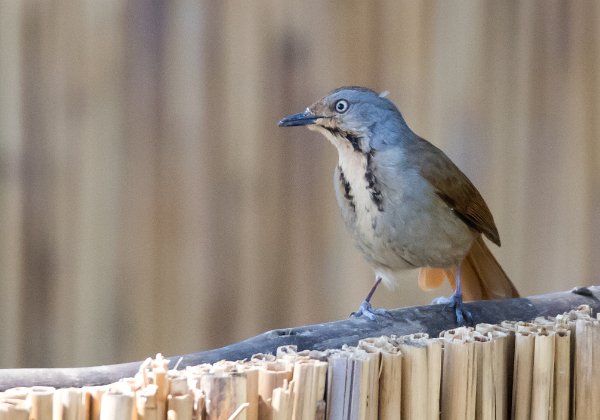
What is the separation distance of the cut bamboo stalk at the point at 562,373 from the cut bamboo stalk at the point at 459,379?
7.6 inches

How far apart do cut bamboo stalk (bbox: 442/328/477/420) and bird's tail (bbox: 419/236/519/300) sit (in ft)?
5.45

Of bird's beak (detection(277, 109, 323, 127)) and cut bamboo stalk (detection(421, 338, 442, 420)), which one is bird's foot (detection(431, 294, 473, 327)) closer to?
bird's beak (detection(277, 109, 323, 127))

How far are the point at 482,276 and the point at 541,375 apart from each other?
64.6 inches

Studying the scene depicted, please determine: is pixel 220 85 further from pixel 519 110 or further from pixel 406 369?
pixel 406 369

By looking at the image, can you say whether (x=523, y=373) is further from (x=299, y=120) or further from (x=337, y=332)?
(x=299, y=120)

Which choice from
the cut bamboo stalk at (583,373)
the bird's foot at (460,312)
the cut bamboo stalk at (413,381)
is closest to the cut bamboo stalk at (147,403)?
A: the cut bamboo stalk at (413,381)

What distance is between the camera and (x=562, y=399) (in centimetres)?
177

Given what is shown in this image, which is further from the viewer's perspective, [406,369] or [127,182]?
[127,182]

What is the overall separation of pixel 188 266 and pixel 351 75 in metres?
0.97

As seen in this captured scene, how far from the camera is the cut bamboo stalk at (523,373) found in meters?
1.73

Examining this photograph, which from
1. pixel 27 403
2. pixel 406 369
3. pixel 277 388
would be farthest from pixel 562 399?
pixel 27 403

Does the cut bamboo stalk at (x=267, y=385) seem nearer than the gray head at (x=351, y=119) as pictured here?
Yes

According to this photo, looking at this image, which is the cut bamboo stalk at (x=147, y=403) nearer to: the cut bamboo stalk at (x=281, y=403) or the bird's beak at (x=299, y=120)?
the cut bamboo stalk at (x=281, y=403)

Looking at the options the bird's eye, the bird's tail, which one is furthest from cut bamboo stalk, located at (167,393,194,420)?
the bird's tail
